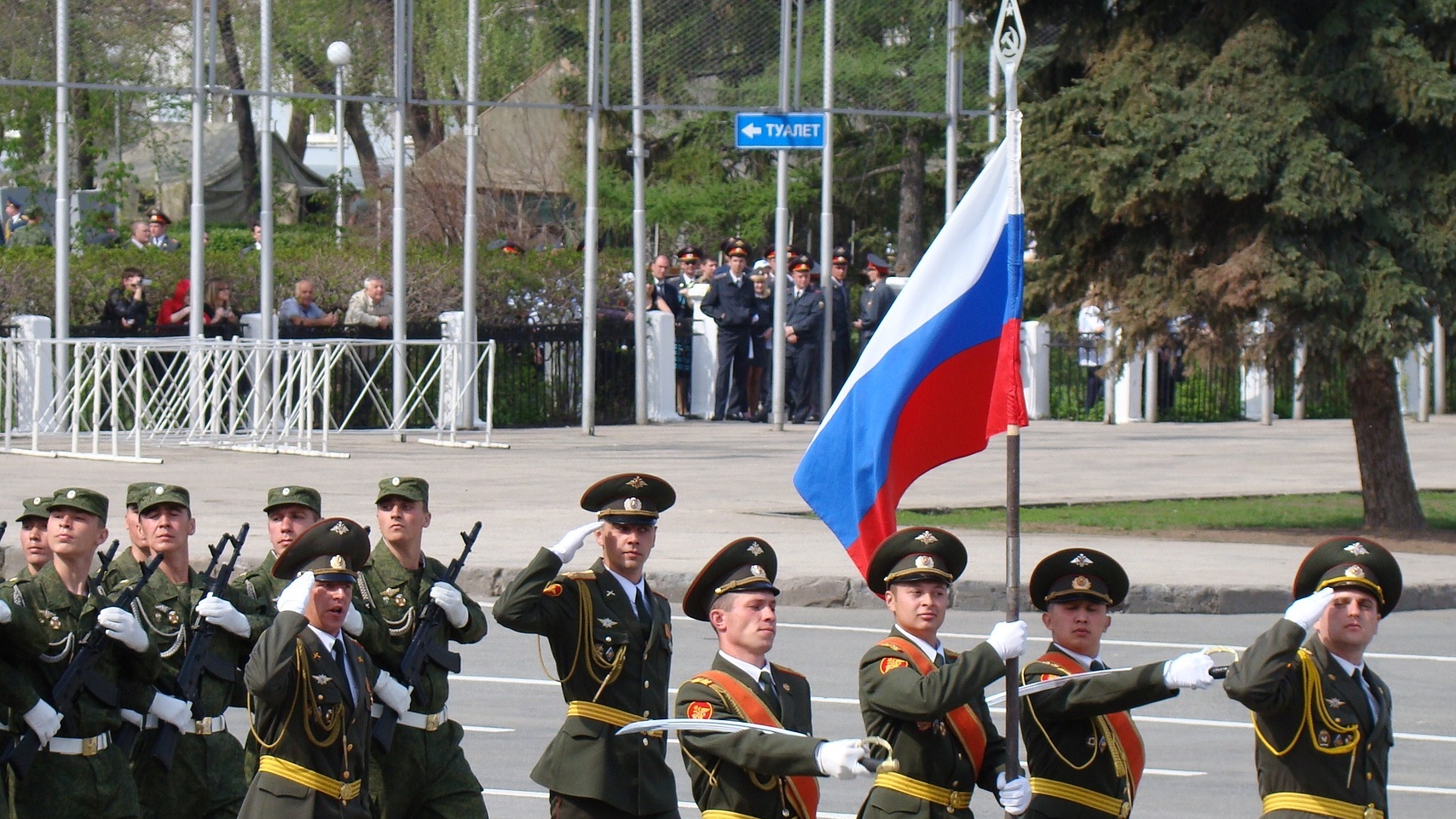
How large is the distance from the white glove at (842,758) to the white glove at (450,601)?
7.93ft

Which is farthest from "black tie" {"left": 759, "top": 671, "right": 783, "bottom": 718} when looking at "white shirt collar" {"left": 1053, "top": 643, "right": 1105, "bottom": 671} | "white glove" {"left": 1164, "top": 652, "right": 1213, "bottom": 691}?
"white glove" {"left": 1164, "top": 652, "right": 1213, "bottom": 691}

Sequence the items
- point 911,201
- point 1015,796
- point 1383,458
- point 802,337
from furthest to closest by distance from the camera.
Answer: point 911,201 → point 802,337 → point 1383,458 → point 1015,796

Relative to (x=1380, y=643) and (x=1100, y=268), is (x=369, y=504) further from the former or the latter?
(x=1380, y=643)

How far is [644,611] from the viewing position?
6.91 metres

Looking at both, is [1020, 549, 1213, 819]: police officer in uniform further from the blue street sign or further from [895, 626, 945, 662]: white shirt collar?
the blue street sign

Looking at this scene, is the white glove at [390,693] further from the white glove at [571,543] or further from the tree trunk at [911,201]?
the tree trunk at [911,201]

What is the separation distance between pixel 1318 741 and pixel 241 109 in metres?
32.7

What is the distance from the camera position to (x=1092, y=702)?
5.89m

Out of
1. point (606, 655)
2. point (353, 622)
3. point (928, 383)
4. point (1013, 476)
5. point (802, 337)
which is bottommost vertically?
point (606, 655)

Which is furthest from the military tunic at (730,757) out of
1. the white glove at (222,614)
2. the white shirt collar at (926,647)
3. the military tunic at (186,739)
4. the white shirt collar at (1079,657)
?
the military tunic at (186,739)

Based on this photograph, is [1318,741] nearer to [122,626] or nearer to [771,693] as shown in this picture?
[771,693]

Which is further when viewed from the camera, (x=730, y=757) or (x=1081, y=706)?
(x=1081, y=706)

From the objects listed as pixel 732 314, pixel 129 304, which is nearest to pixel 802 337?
pixel 732 314

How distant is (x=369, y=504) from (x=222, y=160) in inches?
1132
